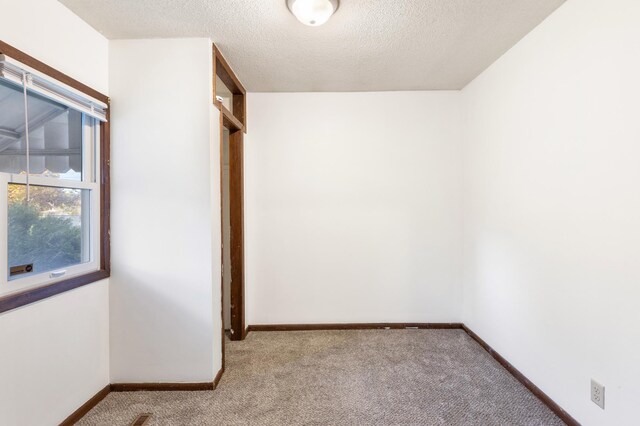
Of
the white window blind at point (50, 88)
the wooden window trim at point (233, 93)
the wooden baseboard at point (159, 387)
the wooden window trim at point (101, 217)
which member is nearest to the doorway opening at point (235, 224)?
the wooden window trim at point (233, 93)

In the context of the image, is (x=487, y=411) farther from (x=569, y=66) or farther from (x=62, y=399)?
(x=62, y=399)

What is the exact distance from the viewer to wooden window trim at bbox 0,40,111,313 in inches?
58.8

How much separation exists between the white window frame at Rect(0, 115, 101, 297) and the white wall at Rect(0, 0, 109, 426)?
12 centimetres

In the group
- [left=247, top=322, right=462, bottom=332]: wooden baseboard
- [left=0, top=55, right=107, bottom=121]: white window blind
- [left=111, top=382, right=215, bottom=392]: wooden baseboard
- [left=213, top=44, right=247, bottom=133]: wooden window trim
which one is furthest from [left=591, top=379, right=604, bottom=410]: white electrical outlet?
[left=0, top=55, right=107, bottom=121]: white window blind

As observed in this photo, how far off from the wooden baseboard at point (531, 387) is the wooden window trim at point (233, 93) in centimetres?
303

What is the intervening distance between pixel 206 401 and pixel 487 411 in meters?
1.84

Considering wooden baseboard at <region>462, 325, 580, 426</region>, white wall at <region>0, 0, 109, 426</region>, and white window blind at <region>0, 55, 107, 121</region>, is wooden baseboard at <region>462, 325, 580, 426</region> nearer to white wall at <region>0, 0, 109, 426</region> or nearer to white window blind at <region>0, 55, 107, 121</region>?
white wall at <region>0, 0, 109, 426</region>

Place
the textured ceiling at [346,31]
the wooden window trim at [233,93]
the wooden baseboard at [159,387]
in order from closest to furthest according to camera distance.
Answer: the textured ceiling at [346,31] < the wooden baseboard at [159,387] < the wooden window trim at [233,93]

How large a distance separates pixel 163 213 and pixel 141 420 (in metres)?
1.32

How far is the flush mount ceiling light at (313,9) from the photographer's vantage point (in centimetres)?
172

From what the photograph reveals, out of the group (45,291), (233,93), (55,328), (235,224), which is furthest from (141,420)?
(233,93)

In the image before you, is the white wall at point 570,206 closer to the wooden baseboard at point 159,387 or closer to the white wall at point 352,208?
the white wall at point 352,208

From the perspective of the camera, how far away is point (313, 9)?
1.75m

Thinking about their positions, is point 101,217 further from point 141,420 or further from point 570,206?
point 570,206
